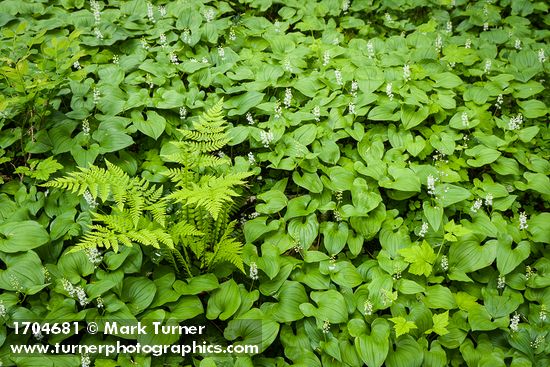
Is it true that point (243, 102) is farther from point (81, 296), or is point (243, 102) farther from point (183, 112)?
point (81, 296)

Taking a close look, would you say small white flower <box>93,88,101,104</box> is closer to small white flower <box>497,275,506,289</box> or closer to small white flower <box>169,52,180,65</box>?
small white flower <box>169,52,180,65</box>

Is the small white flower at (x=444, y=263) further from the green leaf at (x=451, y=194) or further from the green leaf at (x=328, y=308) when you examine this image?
the green leaf at (x=328, y=308)

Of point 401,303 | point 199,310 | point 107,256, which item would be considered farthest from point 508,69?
point 107,256

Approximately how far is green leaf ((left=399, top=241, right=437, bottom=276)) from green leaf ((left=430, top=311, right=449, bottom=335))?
1.19 feet

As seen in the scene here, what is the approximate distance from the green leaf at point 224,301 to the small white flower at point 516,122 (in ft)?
11.9

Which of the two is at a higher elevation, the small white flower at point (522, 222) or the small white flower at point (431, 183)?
the small white flower at point (431, 183)

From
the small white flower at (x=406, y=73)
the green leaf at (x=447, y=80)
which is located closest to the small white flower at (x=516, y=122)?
the green leaf at (x=447, y=80)

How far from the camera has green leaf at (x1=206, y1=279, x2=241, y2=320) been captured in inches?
146

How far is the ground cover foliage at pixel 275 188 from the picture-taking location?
143 inches

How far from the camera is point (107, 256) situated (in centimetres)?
381

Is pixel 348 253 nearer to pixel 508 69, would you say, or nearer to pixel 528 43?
pixel 508 69

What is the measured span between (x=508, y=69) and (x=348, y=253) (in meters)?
3.68

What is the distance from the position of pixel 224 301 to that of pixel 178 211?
914 mm

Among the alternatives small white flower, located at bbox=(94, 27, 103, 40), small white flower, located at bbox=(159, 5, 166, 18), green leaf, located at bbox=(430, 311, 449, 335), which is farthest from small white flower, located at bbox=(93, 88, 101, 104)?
green leaf, located at bbox=(430, 311, 449, 335)
